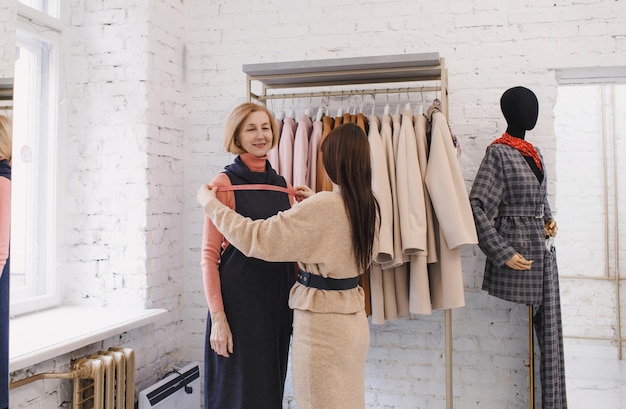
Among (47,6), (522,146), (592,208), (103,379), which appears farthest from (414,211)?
(47,6)

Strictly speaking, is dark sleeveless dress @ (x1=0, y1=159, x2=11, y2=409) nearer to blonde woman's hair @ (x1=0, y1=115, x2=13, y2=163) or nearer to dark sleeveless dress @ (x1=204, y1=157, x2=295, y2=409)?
blonde woman's hair @ (x1=0, y1=115, x2=13, y2=163)

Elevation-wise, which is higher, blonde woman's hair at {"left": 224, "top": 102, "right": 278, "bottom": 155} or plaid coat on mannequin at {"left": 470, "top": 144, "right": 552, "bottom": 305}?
blonde woman's hair at {"left": 224, "top": 102, "right": 278, "bottom": 155}

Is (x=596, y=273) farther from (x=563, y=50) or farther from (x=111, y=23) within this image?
(x=111, y=23)

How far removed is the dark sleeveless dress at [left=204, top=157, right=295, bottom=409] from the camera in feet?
6.64

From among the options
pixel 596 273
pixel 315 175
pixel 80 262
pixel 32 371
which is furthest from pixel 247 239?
pixel 596 273

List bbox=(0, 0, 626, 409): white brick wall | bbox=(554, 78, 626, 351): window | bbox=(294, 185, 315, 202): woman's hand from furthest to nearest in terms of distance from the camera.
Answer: bbox=(554, 78, 626, 351): window < bbox=(0, 0, 626, 409): white brick wall < bbox=(294, 185, 315, 202): woman's hand

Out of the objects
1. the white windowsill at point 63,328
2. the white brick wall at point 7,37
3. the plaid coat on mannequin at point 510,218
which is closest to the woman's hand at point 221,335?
the white windowsill at point 63,328

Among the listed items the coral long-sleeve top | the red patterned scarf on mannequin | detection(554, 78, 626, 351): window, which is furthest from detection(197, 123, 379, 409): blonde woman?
detection(554, 78, 626, 351): window

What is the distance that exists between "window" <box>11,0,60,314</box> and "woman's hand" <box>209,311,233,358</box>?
101cm

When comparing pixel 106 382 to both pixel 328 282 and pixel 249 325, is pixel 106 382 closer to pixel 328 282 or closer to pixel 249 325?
pixel 249 325

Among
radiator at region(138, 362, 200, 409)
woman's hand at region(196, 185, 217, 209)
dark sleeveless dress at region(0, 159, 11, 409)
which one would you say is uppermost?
woman's hand at region(196, 185, 217, 209)

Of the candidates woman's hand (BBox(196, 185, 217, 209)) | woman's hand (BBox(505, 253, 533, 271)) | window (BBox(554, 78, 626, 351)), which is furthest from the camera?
window (BBox(554, 78, 626, 351))

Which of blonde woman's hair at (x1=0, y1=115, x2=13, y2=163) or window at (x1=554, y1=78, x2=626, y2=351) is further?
window at (x1=554, y1=78, x2=626, y2=351)

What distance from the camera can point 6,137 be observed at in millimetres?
1364
